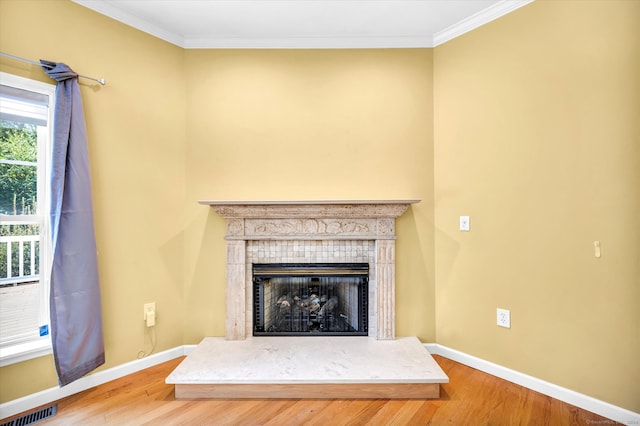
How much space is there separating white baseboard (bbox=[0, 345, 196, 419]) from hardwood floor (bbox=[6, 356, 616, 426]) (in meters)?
0.05

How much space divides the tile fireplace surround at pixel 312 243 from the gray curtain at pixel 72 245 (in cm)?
87

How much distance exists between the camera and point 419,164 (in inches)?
97.7

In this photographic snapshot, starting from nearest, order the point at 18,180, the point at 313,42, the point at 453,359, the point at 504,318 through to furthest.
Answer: the point at 18,180 < the point at 504,318 < the point at 453,359 < the point at 313,42

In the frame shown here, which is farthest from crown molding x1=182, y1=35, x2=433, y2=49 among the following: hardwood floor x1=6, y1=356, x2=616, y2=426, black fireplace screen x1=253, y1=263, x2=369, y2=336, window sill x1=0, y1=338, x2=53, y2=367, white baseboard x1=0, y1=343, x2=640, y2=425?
hardwood floor x1=6, y1=356, x2=616, y2=426

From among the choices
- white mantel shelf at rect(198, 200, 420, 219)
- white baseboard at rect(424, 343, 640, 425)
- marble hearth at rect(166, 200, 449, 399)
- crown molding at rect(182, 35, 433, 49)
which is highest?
crown molding at rect(182, 35, 433, 49)

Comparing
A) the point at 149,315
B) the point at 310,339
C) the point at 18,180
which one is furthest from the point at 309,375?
the point at 18,180

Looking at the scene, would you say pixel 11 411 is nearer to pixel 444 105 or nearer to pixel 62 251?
pixel 62 251

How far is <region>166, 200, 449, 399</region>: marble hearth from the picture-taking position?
1.88 meters

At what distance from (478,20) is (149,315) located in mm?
3394

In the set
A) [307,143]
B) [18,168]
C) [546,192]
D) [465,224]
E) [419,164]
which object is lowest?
[465,224]

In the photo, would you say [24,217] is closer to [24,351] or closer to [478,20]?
[24,351]

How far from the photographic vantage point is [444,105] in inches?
95.3

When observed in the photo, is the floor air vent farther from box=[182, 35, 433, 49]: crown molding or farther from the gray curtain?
box=[182, 35, 433, 49]: crown molding

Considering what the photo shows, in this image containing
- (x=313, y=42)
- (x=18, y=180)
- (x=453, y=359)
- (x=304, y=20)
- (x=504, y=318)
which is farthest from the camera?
(x=313, y=42)
